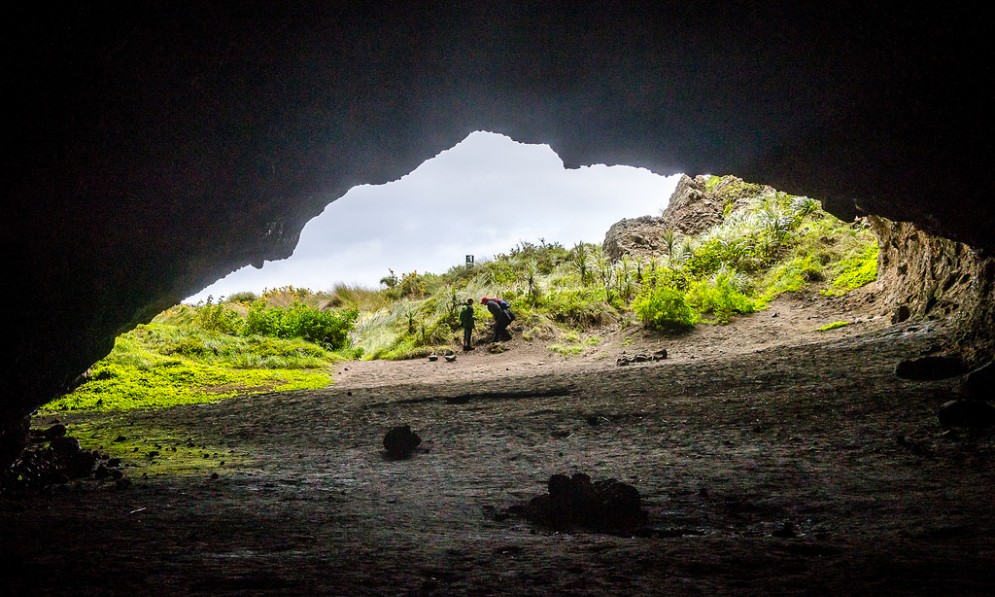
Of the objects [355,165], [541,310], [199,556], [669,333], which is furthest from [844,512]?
[541,310]

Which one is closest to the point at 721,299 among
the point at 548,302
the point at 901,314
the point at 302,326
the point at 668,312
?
the point at 668,312

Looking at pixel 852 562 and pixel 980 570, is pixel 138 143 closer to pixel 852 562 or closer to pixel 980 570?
pixel 852 562

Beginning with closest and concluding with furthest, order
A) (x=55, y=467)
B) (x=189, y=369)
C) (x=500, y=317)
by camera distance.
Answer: (x=55, y=467)
(x=189, y=369)
(x=500, y=317)

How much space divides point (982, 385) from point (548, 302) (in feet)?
41.3

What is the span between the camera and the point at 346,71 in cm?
420

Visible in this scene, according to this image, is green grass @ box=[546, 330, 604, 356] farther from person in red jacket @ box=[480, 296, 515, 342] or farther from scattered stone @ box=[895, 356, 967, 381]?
scattered stone @ box=[895, 356, 967, 381]

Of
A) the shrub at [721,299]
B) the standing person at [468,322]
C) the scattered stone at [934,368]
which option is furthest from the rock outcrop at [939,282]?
the standing person at [468,322]

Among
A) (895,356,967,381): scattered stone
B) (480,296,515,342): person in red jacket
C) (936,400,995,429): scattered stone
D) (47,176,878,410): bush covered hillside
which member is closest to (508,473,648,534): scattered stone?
(936,400,995,429): scattered stone

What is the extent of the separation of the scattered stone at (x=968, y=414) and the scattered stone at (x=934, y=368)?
4.49ft

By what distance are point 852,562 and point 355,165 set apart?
5.57 meters

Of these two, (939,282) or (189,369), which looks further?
(189,369)

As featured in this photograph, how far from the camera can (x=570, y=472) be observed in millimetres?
3844

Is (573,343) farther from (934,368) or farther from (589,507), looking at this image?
(589,507)

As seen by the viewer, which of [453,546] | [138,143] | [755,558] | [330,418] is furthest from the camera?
[330,418]
